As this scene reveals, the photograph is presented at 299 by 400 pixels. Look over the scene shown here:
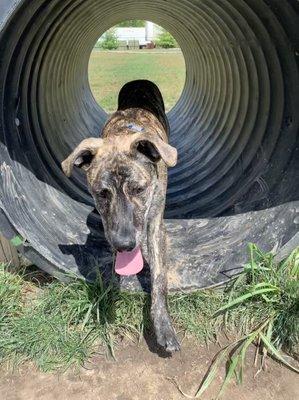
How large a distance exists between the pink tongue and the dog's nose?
0.91 feet

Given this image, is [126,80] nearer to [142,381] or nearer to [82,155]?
[82,155]

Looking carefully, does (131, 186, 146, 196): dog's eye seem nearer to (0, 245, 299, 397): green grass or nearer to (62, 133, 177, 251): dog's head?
(62, 133, 177, 251): dog's head

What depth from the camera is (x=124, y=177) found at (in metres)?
4.21

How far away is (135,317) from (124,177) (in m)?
1.30

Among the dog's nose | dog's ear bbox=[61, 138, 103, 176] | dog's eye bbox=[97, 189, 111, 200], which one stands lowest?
the dog's nose

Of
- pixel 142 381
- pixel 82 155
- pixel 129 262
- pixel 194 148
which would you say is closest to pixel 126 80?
pixel 194 148

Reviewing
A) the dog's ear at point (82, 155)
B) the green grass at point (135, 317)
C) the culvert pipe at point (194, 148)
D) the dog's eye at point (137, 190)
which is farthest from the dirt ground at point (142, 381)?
the dog's ear at point (82, 155)

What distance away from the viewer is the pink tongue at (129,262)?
4.28 meters

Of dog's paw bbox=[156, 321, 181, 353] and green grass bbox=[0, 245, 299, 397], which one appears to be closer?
dog's paw bbox=[156, 321, 181, 353]

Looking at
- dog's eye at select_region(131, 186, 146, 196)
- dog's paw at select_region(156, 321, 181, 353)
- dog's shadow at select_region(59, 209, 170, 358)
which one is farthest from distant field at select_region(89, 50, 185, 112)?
dog's paw at select_region(156, 321, 181, 353)

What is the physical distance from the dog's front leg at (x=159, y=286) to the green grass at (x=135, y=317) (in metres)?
0.35

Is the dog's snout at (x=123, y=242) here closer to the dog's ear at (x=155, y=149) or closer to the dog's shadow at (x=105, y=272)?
the dog's ear at (x=155, y=149)

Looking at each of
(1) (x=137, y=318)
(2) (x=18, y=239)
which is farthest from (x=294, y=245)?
(2) (x=18, y=239)

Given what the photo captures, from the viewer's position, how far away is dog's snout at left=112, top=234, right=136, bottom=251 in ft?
13.0
